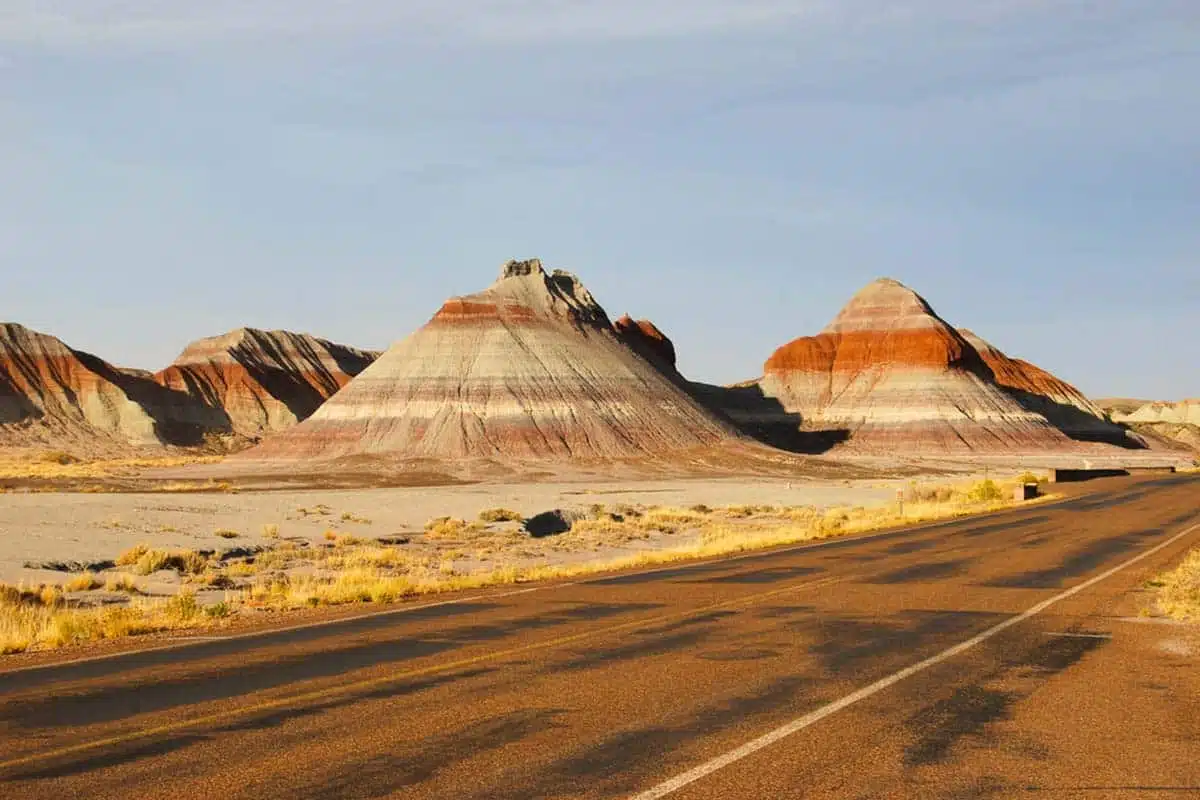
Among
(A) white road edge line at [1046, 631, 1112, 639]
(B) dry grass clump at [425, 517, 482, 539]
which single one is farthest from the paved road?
(B) dry grass clump at [425, 517, 482, 539]

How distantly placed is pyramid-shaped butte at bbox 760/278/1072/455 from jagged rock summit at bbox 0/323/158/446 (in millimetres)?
77568

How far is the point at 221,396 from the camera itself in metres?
171

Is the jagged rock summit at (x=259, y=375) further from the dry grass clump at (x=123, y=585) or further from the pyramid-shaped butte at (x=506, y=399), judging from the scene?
the dry grass clump at (x=123, y=585)

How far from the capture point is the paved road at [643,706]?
740 centimetres

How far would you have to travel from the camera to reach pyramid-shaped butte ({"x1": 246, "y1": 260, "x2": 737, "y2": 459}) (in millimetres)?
103500

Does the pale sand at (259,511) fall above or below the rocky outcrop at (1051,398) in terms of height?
below

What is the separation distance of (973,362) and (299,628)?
5408 inches

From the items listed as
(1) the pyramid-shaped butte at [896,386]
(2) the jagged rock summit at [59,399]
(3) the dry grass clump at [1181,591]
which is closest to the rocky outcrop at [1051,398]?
(1) the pyramid-shaped butte at [896,386]

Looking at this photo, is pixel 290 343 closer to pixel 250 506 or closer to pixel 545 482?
pixel 545 482

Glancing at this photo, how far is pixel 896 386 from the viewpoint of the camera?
5487 inches

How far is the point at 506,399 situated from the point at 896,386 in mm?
51916

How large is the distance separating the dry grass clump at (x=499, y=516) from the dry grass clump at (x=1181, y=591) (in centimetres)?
2490

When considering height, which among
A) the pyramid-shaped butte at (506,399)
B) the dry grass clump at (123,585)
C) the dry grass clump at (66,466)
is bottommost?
the dry grass clump at (123,585)

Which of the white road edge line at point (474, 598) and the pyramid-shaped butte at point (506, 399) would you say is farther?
the pyramid-shaped butte at point (506, 399)
